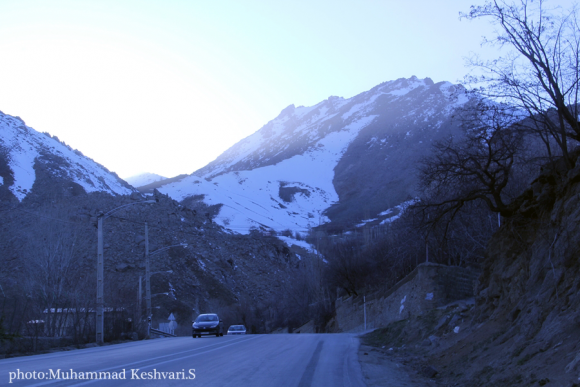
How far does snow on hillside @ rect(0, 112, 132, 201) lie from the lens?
74.9 metres

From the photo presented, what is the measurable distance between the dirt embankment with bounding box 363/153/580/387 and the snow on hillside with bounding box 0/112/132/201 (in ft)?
213

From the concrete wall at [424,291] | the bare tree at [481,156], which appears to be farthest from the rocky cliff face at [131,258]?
the bare tree at [481,156]

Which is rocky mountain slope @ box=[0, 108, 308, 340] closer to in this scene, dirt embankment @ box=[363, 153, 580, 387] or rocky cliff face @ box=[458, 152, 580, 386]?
dirt embankment @ box=[363, 153, 580, 387]

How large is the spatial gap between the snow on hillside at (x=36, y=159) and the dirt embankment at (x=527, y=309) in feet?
213

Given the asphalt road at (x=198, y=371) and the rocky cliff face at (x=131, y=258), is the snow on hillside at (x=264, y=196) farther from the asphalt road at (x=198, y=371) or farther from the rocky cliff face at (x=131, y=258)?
the asphalt road at (x=198, y=371)

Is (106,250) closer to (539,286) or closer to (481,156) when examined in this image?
(481,156)

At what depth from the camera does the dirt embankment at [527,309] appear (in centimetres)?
806

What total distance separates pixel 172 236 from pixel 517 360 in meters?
54.8

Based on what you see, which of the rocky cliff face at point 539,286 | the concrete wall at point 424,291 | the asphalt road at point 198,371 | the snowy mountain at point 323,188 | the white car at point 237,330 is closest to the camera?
the rocky cliff face at point 539,286

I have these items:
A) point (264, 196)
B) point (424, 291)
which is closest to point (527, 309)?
point (424, 291)

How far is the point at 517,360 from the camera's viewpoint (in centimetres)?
883

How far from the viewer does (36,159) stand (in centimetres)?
8256

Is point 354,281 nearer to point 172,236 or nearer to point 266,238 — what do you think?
point 172,236

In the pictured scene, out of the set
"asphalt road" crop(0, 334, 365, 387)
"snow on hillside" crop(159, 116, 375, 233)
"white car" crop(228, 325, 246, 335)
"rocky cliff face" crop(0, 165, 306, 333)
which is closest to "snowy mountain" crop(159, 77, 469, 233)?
"snow on hillside" crop(159, 116, 375, 233)
